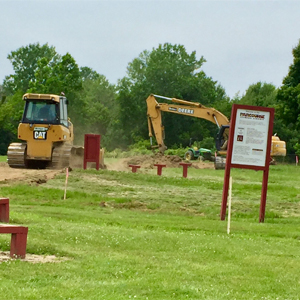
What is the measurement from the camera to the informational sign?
18.0m

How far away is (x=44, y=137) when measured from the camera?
3469cm

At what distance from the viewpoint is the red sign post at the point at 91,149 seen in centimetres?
3316

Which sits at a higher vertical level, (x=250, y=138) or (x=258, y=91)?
Result: (x=258, y=91)

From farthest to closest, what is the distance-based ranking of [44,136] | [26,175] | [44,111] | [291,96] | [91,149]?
[291,96], [44,111], [44,136], [91,149], [26,175]

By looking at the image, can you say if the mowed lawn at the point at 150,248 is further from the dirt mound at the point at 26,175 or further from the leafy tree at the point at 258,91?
the leafy tree at the point at 258,91

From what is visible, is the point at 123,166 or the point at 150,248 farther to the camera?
the point at 123,166

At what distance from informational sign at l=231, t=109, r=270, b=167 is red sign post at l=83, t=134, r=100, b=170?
1578 centimetres

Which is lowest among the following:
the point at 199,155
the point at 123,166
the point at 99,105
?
the point at 123,166

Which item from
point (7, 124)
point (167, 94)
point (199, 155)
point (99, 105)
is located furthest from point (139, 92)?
point (199, 155)

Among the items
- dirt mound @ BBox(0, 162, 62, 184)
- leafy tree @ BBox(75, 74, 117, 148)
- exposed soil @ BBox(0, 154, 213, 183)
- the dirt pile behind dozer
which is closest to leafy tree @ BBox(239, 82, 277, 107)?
leafy tree @ BBox(75, 74, 117, 148)

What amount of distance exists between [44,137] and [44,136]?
0.06m

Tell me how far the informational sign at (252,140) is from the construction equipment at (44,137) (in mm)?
17265

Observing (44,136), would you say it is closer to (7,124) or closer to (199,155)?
(199,155)

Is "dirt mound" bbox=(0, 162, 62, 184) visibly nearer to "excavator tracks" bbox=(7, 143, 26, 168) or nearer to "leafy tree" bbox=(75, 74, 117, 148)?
"excavator tracks" bbox=(7, 143, 26, 168)
